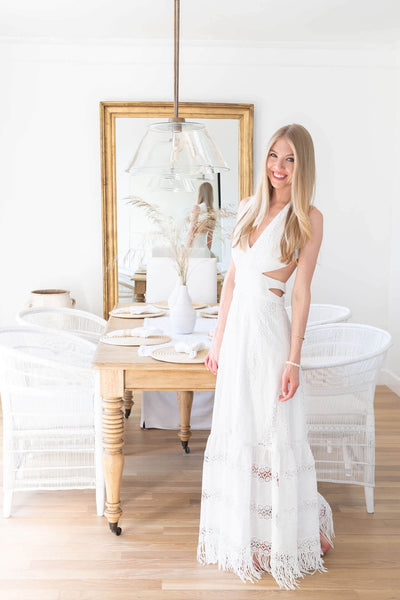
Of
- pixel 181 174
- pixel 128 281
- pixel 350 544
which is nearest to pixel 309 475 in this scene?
pixel 350 544

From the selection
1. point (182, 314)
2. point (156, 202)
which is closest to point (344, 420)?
point (182, 314)

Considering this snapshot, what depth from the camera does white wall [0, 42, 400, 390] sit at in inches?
179

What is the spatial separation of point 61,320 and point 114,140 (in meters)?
1.48

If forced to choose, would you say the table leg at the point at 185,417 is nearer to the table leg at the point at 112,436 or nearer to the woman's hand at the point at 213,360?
the table leg at the point at 112,436

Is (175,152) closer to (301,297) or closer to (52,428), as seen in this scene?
(301,297)

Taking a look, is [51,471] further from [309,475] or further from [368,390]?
[368,390]

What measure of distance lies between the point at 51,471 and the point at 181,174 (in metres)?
1.44

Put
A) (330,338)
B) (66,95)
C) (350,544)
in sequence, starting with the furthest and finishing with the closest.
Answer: (66,95) < (330,338) < (350,544)

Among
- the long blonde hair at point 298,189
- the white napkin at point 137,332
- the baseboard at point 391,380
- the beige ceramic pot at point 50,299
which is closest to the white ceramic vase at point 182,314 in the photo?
A: the white napkin at point 137,332

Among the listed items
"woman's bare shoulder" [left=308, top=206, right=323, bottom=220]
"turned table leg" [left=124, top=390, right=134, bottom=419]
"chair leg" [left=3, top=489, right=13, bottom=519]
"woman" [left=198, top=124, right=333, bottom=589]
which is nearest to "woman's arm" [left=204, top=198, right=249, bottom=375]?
"woman" [left=198, top=124, right=333, bottom=589]

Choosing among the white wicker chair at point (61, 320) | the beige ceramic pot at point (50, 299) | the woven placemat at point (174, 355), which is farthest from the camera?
the beige ceramic pot at point (50, 299)

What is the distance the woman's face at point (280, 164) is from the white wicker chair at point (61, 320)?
1551 millimetres

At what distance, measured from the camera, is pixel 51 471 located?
273 cm

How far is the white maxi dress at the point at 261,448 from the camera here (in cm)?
216
